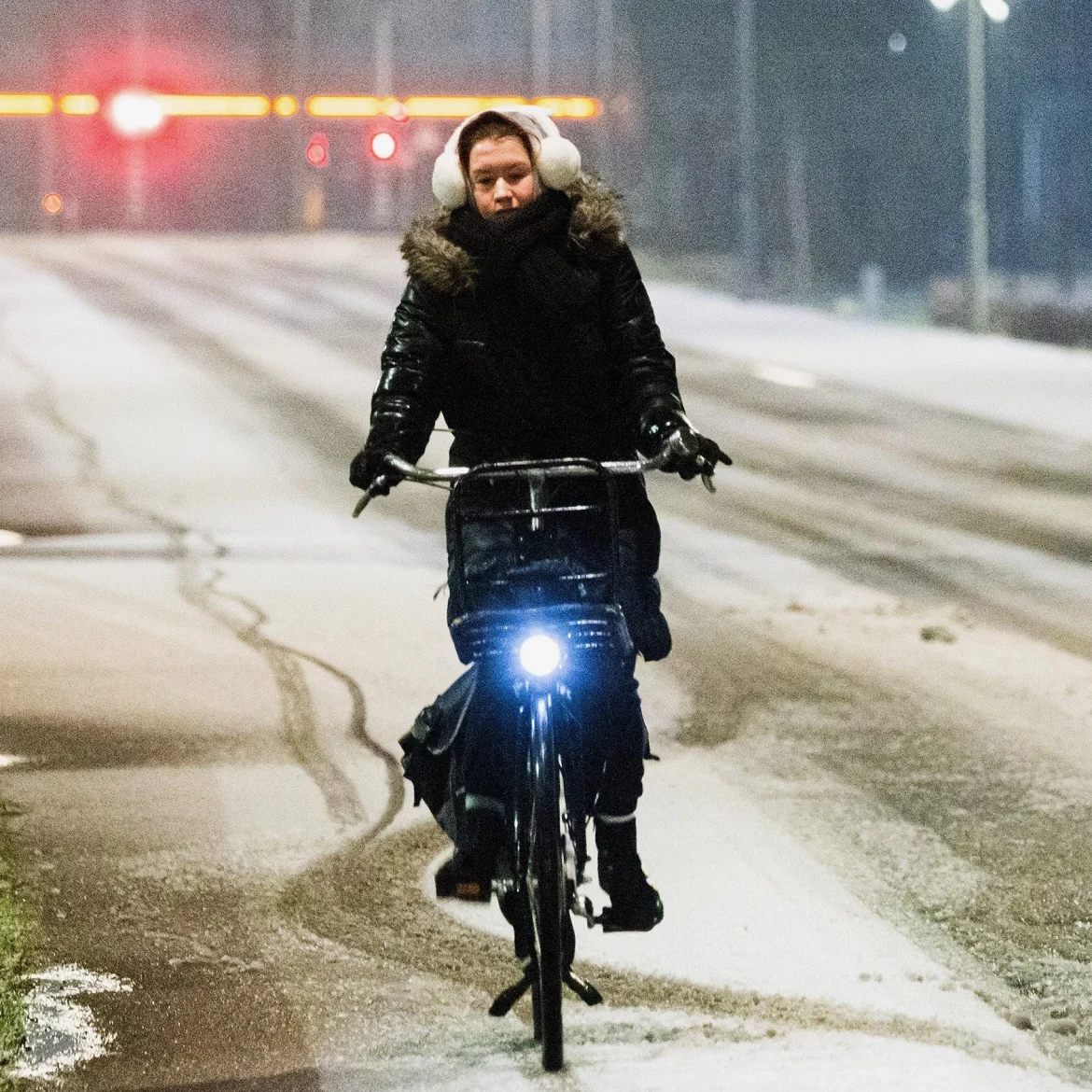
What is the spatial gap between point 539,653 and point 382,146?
3584cm

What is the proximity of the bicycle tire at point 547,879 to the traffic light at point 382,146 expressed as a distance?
116 feet

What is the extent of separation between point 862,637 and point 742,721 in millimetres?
1802

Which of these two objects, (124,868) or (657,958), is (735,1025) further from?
(124,868)

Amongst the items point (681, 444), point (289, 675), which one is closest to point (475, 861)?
point (681, 444)

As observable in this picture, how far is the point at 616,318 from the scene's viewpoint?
15.7 feet

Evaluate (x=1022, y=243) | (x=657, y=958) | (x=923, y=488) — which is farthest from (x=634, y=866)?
A: (x=1022, y=243)

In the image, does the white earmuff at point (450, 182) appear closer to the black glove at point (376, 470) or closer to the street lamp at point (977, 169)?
the black glove at point (376, 470)

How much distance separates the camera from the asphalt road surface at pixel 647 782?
4.59 metres

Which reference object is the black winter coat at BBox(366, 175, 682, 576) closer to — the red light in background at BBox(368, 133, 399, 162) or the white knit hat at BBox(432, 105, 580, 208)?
the white knit hat at BBox(432, 105, 580, 208)

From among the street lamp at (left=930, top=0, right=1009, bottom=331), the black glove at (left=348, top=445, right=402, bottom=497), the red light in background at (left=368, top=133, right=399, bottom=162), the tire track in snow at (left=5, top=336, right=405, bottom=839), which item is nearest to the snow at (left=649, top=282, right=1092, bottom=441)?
the street lamp at (left=930, top=0, right=1009, bottom=331)

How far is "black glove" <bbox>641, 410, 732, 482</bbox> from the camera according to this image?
4.55 meters

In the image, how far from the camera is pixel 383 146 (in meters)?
39.3

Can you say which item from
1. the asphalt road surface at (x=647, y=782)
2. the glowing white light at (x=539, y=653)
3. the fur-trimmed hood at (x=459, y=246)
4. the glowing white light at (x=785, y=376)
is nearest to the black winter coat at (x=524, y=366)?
the fur-trimmed hood at (x=459, y=246)

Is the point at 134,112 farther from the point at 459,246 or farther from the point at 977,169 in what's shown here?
the point at 459,246
